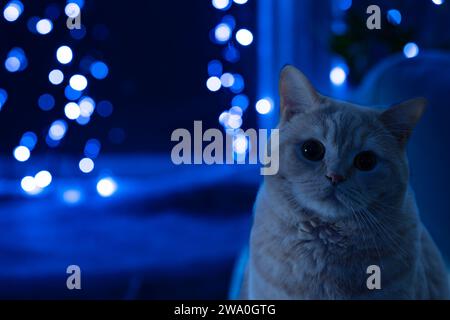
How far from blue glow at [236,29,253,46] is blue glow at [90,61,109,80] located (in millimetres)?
330

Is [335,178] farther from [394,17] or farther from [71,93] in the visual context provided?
[71,93]

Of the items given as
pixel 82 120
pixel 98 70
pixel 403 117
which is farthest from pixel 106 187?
pixel 403 117

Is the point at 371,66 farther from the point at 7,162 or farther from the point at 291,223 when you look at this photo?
the point at 7,162

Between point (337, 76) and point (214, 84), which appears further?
point (337, 76)

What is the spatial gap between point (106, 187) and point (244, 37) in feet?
1.57

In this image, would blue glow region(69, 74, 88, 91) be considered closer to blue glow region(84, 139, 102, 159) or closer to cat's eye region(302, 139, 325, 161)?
blue glow region(84, 139, 102, 159)

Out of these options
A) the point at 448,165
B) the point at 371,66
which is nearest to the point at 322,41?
the point at 371,66

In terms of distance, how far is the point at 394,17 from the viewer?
1.01m

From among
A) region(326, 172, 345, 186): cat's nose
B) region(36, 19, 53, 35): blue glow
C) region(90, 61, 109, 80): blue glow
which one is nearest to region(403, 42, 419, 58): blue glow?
region(326, 172, 345, 186): cat's nose

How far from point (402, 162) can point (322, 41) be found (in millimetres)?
622

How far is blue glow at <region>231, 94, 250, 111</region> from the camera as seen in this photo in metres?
1.07

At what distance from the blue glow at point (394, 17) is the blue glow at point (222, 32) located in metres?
0.36
